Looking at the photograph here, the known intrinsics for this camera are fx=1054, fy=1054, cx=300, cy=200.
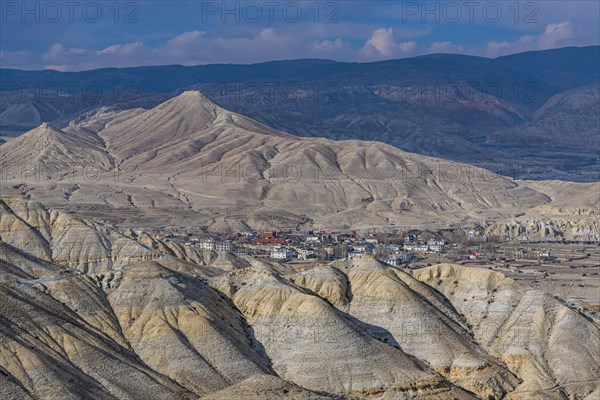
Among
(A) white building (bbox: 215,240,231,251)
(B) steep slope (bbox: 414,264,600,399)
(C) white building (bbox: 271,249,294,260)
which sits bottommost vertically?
(C) white building (bbox: 271,249,294,260)

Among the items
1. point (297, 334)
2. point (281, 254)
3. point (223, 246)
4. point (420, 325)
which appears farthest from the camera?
point (223, 246)

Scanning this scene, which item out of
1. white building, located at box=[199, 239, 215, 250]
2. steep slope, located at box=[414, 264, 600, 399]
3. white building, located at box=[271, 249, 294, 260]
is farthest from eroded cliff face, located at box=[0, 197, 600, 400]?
white building, located at box=[271, 249, 294, 260]

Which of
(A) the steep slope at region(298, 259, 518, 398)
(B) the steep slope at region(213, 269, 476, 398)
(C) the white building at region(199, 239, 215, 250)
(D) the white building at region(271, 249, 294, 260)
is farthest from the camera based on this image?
(D) the white building at region(271, 249, 294, 260)

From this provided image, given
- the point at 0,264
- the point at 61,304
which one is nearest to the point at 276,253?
the point at 0,264

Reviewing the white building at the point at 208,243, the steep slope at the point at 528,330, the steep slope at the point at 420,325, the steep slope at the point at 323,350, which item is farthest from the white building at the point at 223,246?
the steep slope at the point at 323,350

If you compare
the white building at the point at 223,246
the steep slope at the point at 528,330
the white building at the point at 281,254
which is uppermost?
the steep slope at the point at 528,330

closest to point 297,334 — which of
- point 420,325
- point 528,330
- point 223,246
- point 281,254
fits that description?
point 420,325

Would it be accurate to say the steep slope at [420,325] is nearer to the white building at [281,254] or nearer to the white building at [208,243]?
the white building at [281,254]

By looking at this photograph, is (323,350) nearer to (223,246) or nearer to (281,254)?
(281,254)

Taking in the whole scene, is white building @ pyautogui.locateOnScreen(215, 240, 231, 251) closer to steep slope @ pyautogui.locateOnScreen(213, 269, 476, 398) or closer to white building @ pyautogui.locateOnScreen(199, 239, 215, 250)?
white building @ pyautogui.locateOnScreen(199, 239, 215, 250)
